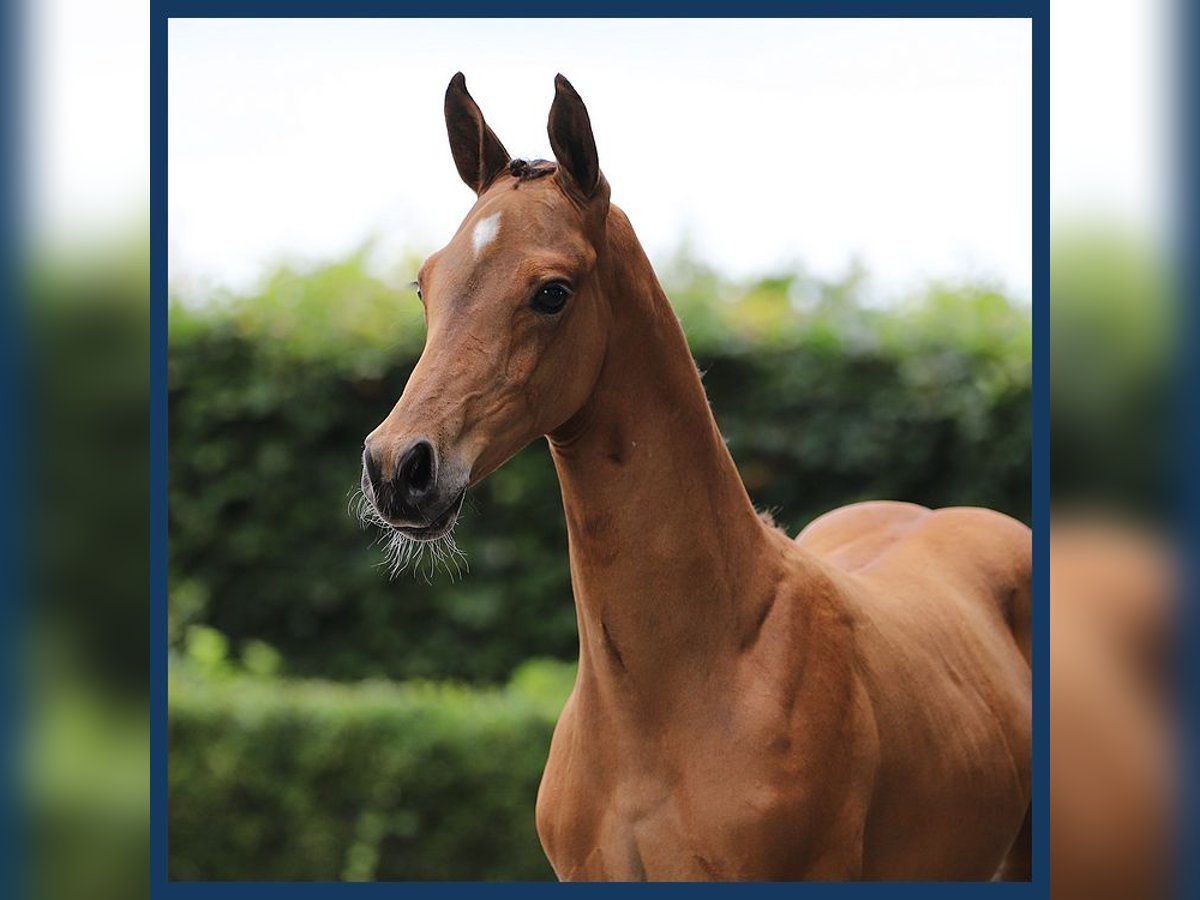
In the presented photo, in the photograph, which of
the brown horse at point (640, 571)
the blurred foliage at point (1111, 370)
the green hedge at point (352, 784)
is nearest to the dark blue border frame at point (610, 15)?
the blurred foliage at point (1111, 370)

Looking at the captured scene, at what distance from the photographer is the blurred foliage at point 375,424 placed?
661 cm

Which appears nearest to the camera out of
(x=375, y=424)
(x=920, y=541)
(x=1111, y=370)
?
(x=1111, y=370)

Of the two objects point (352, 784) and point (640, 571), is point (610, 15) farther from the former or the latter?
point (352, 784)

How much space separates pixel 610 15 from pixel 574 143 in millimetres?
313

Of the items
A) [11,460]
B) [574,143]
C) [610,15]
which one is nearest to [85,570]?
[11,460]

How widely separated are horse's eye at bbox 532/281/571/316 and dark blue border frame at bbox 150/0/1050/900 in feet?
1.78

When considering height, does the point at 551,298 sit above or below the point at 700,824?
above

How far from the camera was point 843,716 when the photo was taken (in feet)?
9.50

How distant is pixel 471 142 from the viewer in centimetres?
288

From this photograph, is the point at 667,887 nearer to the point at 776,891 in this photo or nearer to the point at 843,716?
the point at 776,891

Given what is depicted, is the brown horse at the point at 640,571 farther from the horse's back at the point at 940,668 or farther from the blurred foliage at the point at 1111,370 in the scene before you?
the blurred foliage at the point at 1111,370

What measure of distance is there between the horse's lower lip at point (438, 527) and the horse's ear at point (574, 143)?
25.7 inches

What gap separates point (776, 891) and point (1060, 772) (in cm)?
60

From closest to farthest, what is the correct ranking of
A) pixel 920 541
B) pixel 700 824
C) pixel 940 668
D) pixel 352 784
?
pixel 700 824 < pixel 940 668 < pixel 920 541 < pixel 352 784
